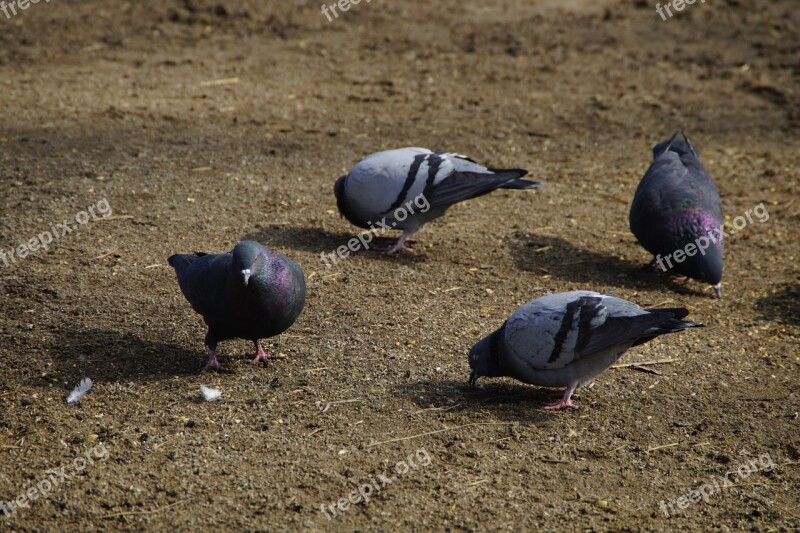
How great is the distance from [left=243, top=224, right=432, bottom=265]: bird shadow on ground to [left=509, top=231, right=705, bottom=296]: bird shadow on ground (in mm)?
763

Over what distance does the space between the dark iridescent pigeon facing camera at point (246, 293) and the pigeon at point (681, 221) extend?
274cm

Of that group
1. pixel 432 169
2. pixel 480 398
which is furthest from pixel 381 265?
pixel 480 398

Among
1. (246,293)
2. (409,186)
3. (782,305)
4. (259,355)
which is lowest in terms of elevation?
(782,305)

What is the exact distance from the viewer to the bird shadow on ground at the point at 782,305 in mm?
5688

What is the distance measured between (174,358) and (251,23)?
6592 millimetres

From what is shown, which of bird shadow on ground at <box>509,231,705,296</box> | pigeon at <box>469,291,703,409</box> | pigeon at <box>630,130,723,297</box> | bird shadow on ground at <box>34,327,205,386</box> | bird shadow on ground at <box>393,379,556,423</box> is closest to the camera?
pigeon at <box>469,291,703,409</box>

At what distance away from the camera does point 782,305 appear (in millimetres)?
5848

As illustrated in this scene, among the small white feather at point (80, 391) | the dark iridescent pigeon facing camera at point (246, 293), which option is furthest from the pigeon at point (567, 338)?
the small white feather at point (80, 391)

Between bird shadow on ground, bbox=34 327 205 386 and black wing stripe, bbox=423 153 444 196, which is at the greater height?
black wing stripe, bbox=423 153 444 196

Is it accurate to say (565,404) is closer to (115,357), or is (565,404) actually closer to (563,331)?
(563,331)

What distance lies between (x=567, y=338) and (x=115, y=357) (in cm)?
237

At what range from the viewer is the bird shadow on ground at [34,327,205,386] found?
15.2 feet

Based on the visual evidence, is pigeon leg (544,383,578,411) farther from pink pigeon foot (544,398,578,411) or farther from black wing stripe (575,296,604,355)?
black wing stripe (575,296,604,355)

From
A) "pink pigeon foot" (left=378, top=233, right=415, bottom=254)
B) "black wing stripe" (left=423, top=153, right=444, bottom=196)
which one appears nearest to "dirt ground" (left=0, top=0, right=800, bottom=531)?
"pink pigeon foot" (left=378, top=233, right=415, bottom=254)
